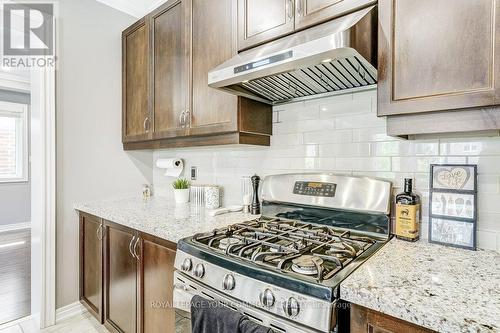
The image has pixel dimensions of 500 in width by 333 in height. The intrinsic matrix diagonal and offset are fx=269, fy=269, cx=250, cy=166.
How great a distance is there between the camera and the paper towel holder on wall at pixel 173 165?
233 cm

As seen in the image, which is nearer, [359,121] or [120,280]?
[359,121]

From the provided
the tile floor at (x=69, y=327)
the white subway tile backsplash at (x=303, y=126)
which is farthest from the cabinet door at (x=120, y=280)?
the white subway tile backsplash at (x=303, y=126)

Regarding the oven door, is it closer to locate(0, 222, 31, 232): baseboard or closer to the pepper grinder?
the pepper grinder

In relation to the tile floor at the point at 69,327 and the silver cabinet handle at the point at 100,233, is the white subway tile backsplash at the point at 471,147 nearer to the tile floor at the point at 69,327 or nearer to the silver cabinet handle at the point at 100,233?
the silver cabinet handle at the point at 100,233

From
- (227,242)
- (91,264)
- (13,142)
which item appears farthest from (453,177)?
(13,142)

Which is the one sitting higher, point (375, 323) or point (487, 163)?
point (487, 163)

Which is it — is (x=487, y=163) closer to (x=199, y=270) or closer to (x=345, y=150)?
(x=345, y=150)

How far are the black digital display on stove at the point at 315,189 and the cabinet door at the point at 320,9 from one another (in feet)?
2.55

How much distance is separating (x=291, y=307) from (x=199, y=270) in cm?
42

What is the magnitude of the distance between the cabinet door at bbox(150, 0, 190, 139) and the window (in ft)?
15.6

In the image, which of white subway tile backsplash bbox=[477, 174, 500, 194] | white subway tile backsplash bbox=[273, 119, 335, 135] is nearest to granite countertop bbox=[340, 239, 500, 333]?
white subway tile backsplash bbox=[477, 174, 500, 194]

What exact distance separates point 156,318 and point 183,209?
0.70 meters

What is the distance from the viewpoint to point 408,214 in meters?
1.16

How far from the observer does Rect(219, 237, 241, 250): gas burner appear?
110 cm
